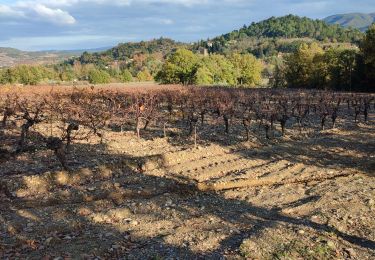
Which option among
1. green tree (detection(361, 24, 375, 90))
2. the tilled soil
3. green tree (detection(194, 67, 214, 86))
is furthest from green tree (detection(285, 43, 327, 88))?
the tilled soil

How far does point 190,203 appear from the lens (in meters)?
10.7

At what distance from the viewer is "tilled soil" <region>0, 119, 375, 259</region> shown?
798 cm

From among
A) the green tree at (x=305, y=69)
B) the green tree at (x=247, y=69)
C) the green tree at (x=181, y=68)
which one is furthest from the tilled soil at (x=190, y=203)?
the green tree at (x=247, y=69)

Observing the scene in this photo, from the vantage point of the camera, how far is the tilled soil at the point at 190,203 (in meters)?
7.98

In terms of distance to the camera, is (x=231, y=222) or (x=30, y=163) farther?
(x=30, y=163)

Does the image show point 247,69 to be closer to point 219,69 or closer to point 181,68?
point 219,69

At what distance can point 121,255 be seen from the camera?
25.4 feet

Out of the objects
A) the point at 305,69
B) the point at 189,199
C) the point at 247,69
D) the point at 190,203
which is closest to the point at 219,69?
the point at 247,69

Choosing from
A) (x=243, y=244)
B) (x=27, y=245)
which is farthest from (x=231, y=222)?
(x=27, y=245)

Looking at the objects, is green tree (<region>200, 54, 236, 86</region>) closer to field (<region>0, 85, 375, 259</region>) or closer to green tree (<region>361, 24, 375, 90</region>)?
green tree (<region>361, 24, 375, 90</region>)

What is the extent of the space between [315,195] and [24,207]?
7.00 m

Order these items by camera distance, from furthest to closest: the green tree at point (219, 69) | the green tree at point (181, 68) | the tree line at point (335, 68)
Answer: the green tree at point (219, 69) < the green tree at point (181, 68) < the tree line at point (335, 68)

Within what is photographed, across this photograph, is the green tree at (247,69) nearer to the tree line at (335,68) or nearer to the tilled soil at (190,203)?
→ the tree line at (335,68)

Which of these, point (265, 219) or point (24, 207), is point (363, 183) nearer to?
point (265, 219)
